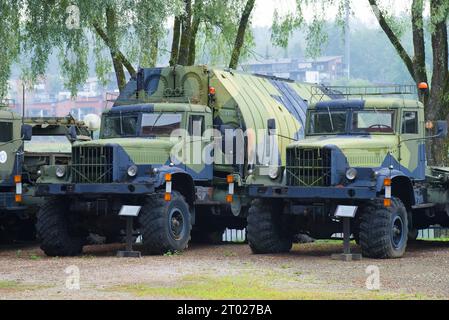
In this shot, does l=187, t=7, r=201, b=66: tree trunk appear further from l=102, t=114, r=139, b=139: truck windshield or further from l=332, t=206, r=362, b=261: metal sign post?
l=332, t=206, r=362, b=261: metal sign post

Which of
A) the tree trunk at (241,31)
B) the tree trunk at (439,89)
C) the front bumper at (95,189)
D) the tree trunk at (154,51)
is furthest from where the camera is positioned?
the tree trunk at (241,31)

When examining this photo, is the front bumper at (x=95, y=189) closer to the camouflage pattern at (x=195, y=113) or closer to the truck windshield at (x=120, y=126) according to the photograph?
the camouflage pattern at (x=195, y=113)

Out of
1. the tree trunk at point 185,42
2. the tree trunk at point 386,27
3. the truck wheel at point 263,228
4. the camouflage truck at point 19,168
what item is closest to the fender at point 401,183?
the truck wheel at point 263,228

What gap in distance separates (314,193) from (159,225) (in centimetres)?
289

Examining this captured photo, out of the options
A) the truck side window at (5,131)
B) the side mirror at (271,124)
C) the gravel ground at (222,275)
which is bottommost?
the gravel ground at (222,275)

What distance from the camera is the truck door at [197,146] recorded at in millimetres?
23703

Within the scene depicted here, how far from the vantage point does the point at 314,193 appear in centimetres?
2089

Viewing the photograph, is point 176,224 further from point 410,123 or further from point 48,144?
point 48,144

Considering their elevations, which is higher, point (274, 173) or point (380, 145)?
point (380, 145)

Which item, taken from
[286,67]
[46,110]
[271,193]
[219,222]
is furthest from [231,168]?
[286,67]

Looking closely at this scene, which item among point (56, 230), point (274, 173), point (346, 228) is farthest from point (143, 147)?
point (346, 228)

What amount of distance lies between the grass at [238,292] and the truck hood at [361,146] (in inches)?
178

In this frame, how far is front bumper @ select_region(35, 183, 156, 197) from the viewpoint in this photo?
2148 centimetres

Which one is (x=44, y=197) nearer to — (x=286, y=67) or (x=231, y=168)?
(x=231, y=168)
